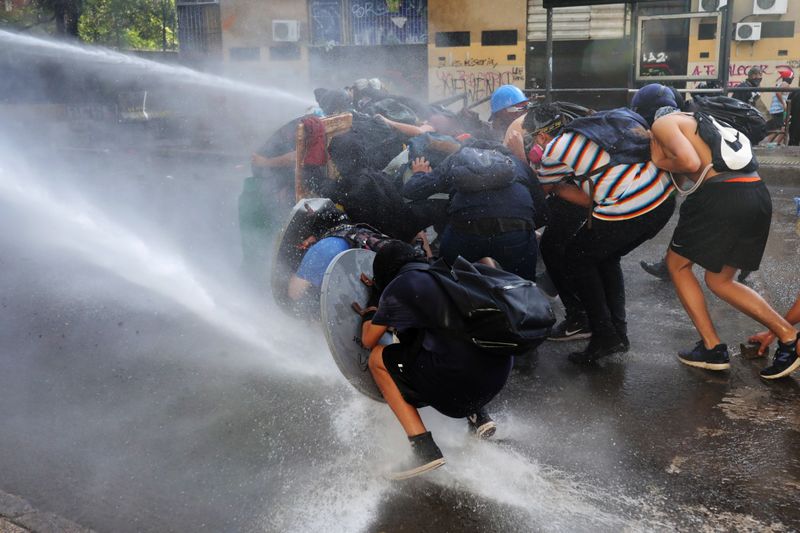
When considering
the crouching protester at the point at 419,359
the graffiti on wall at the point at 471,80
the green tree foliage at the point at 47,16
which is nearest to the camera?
the crouching protester at the point at 419,359

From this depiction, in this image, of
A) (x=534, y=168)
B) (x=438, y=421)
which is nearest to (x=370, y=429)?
(x=438, y=421)

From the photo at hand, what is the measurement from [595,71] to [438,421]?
17087 millimetres

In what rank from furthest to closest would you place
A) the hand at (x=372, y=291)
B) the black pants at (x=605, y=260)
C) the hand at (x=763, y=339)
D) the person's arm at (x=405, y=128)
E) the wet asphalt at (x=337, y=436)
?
the person's arm at (x=405, y=128) < the hand at (x=763, y=339) < the black pants at (x=605, y=260) < the hand at (x=372, y=291) < the wet asphalt at (x=337, y=436)

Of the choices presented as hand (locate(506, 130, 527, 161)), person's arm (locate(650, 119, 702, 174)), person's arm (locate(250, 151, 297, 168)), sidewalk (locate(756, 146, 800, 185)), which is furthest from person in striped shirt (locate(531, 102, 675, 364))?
sidewalk (locate(756, 146, 800, 185))

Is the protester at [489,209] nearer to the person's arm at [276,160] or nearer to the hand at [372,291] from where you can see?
the hand at [372,291]

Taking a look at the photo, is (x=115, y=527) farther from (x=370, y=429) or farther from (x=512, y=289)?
(x=512, y=289)

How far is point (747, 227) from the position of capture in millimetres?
4211

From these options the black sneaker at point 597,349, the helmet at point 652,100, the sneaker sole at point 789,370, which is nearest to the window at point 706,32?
the helmet at point 652,100

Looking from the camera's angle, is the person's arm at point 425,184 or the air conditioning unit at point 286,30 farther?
the air conditioning unit at point 286,30

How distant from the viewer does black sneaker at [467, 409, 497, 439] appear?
369 cm

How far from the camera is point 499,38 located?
19.6 meters

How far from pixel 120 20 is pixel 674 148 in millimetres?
27446

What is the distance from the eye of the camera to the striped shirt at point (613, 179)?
4359mm

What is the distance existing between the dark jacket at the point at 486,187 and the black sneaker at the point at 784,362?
5.31 ft
